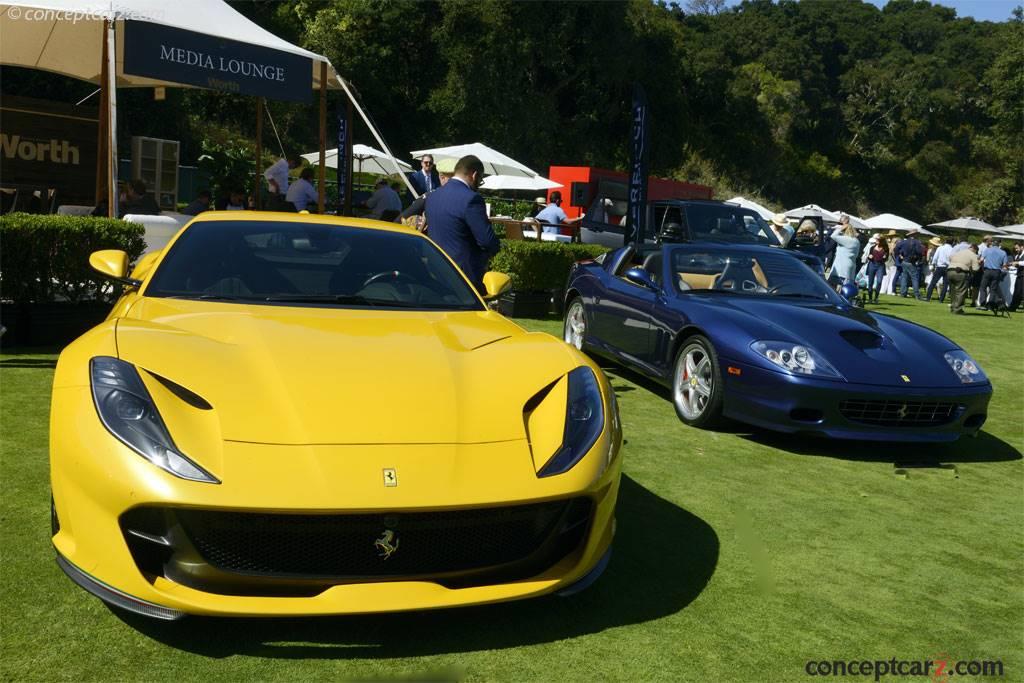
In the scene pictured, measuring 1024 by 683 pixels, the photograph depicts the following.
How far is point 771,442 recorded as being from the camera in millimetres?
6523

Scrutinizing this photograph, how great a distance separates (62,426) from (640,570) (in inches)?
85.1

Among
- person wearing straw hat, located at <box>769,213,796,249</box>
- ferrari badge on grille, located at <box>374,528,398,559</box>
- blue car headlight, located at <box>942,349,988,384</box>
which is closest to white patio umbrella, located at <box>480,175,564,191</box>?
person wearing straw hat, located at <box>769,213,796,249</box>

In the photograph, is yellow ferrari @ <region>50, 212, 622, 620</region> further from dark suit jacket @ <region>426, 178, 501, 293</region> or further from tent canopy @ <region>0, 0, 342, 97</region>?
tent canopy @ <region>0, 0, 342, 97</region>

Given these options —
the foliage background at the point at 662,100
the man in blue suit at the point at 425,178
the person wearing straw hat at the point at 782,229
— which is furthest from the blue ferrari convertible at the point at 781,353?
the foliage background at the point at 662,100

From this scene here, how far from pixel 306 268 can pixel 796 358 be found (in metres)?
3.26

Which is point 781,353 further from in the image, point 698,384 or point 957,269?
point 957,269

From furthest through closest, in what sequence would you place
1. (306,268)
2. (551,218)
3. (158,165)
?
(158,165)
(551,218)
(306,268)

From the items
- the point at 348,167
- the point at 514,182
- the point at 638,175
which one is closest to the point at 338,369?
the point at 638,175

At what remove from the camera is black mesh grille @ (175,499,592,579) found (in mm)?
2775

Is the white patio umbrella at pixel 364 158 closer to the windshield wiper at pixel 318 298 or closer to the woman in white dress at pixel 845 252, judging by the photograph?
the woman in white dress at pixel 845 252

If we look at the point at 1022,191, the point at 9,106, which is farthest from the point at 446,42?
the point at 1022,191

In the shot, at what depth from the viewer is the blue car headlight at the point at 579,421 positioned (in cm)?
315

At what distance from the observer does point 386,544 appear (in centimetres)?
286

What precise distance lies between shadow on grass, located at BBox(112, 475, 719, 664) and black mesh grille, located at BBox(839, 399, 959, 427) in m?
2.49
